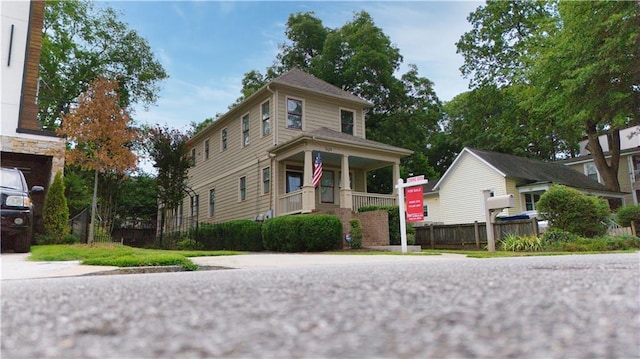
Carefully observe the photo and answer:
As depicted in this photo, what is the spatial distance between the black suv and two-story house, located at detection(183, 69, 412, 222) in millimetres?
7736

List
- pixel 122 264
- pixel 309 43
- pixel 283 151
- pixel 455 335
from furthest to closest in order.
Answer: pixel 309 43, pixel 283 151, pixel 122 264, pixel 455 335

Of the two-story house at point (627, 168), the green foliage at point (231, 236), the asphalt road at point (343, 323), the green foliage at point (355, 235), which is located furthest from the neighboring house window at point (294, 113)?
the two-story house at point (627, 168)

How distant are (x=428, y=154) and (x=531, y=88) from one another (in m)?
11.3

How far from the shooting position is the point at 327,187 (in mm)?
17594

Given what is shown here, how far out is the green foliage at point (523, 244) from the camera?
1175cm

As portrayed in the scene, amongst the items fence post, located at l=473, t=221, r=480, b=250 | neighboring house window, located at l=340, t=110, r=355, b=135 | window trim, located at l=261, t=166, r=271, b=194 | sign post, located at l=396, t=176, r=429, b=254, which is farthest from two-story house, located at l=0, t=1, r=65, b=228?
fence post, located at l=473, t=221, r=480, b=250

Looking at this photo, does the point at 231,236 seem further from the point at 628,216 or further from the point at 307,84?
the point at 628,216

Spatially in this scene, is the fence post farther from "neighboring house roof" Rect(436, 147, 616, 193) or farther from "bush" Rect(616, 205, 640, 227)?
"neighboring house roof" Rect(436, 147, 616, 193)

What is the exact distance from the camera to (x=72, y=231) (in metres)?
11.7

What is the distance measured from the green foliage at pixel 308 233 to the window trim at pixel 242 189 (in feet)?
18.5

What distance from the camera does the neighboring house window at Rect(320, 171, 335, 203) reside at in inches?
685

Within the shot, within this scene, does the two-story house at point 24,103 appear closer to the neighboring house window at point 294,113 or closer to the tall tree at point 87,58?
the neighboring house window at point 294,113

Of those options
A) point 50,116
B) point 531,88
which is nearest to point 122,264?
point 50,116

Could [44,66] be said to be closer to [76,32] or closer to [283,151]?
[76,32]
